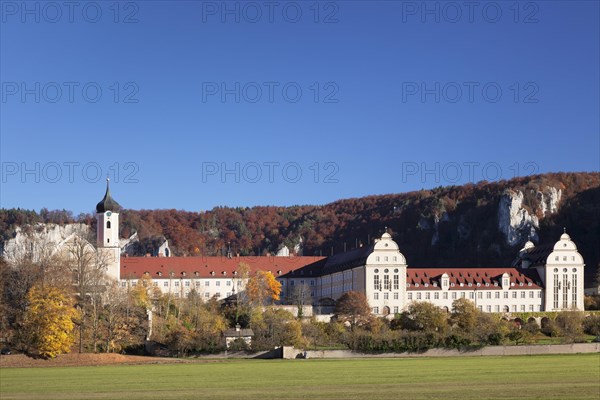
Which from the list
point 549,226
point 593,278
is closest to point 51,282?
point 593,278

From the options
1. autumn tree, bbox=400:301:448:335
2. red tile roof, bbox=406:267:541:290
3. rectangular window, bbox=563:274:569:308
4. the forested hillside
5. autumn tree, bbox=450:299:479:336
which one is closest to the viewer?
autumn tree, bbox=450:299:479:336

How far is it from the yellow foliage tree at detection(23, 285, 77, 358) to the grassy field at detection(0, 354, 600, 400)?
387 inches

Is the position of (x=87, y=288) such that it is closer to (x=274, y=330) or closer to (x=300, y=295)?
(x=274, y=330)

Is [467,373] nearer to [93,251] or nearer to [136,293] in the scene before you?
[136,293]

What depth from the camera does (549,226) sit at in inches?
6289

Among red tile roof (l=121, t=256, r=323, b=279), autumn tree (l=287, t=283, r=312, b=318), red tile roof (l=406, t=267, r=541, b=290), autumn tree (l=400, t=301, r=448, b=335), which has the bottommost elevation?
autumn tree (l=400, t=301, r=448, b=335)

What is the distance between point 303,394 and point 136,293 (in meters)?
51.8

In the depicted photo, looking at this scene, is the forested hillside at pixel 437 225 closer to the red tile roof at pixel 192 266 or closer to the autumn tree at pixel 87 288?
the red tile roof at pixel 192 266

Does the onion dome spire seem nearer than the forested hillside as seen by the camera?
Yes

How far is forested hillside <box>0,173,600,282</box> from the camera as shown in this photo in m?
159

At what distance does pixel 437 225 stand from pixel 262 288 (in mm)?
79582

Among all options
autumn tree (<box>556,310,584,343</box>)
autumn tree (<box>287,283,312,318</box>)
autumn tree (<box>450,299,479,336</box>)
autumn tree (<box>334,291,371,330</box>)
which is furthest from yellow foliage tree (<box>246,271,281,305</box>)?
autumn tree (<box>556,310,584,343</box>)

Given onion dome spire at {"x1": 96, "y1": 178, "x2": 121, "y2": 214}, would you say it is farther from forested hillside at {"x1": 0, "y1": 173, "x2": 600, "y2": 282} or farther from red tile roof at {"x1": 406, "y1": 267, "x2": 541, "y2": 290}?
forested hillside at {"x1": 0, "y1": 173, "x2": 600, "y2": 282}

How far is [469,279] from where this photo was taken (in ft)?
341
